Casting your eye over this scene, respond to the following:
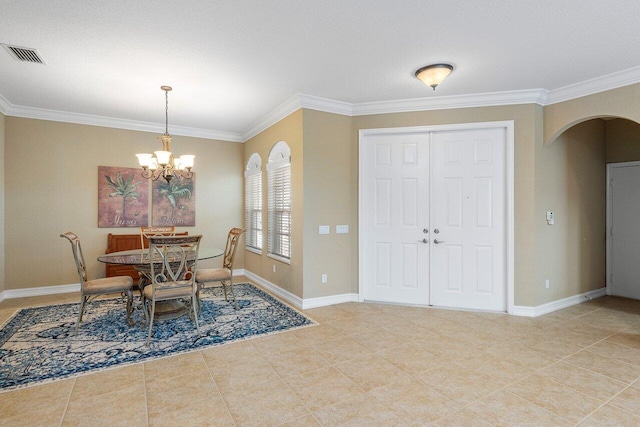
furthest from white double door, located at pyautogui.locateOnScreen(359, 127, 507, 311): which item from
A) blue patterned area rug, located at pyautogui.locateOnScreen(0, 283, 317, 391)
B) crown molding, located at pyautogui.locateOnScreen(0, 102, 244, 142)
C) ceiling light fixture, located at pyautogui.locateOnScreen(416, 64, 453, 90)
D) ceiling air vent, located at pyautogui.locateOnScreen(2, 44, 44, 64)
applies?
ceiling air vent, located at pyautogui.locateOnScreen(2, 44, 44, 64)

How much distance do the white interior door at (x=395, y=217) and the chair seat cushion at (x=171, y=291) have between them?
7.50 feet

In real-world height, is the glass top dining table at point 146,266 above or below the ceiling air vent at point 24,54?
below

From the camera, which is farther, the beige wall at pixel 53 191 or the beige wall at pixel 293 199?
the beige wall at pixel 53 191

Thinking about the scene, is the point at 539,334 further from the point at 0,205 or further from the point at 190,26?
the point at 0,205

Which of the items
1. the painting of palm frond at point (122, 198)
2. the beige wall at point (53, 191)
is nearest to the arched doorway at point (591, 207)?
the painting of palm frond at point (122, 198)

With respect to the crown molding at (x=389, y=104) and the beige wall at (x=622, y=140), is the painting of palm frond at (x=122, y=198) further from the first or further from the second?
the beige wall at (x=622, y=140)

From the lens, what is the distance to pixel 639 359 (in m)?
2.85

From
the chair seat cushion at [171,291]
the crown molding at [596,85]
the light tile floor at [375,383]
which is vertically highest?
the crown molding at [596,85]

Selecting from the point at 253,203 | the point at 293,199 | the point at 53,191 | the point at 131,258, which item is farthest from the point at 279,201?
the point at 53,191

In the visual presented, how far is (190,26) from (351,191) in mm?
2754

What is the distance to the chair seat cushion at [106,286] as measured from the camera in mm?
3480

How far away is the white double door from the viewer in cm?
411

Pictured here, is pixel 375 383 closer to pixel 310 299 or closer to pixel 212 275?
pixel 310 299

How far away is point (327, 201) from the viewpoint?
4453 millimetres
